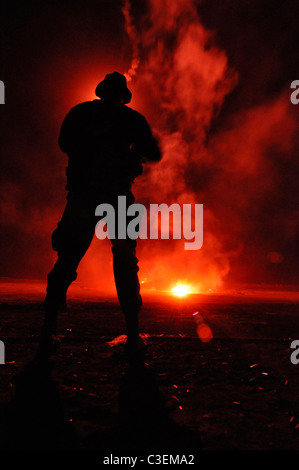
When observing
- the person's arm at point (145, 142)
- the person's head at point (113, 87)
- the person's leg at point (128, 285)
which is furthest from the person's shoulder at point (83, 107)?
the person's leg at point (128, 285)

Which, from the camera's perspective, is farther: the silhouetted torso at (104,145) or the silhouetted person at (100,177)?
the silhouetted torso at (104,145)

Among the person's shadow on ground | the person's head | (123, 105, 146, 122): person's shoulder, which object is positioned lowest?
the person's shadow on ground

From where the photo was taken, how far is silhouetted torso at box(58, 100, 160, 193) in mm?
1769

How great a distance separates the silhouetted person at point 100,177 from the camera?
5.47 ft

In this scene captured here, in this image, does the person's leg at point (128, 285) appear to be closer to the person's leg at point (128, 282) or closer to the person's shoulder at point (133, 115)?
the person's leg at point (128, 282)

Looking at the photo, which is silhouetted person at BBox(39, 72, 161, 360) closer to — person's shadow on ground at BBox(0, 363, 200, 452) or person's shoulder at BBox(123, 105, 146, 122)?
person's shoulder at BBox(123, 105, 146, 122)

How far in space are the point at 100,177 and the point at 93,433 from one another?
4.44 feet

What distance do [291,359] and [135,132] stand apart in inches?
73.3

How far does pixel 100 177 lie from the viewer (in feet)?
5.74

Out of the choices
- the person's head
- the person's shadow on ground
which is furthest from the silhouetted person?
the person's shadow on ground

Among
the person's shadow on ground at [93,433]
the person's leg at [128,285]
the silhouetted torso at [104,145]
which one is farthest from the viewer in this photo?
the silhouetted torso at [104,145]

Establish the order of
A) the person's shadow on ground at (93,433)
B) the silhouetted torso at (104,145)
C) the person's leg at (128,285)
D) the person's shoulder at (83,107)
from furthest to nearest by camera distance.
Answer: the person's shoulder at (83,107)
the silhouetted torso at (104,145)
the person's leg at (128,285)
the person's shadow on ground at (93,433)

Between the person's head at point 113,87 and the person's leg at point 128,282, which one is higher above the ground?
the person's head at point 113,87

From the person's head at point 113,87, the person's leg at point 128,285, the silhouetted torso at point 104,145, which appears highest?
the person's head at point 113,87
